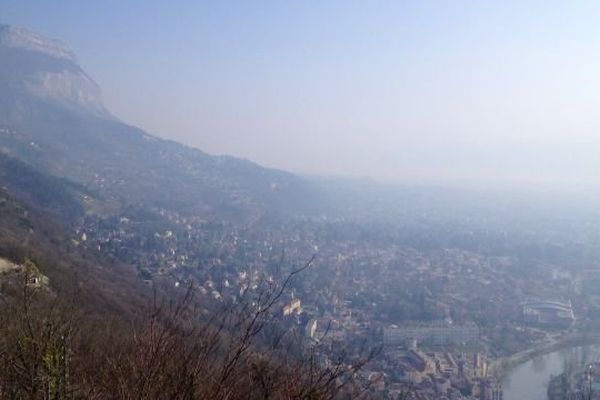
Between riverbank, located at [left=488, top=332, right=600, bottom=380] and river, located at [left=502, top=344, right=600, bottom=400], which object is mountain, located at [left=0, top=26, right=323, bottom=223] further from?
river, located at [left=502, top=344, right=600, bottom=400]

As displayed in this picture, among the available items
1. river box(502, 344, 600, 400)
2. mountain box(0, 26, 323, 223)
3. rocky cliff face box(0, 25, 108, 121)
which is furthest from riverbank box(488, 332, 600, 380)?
rocky cliff face box(0, 25, 108, 121)

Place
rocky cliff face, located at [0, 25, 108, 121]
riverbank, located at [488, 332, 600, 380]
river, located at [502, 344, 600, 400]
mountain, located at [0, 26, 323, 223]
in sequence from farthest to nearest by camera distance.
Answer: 1. rocky cliff face, located at [0, 25, 108, 121]
2. mountain, located at [0, 26, 323, 223]
3. riverbank, located at [488, 332, 600, 380]
4. river, located at [502, 344, 600, 400]

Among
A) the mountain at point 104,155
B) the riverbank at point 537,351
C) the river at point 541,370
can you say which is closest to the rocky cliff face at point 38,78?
the mountain at point 104,155

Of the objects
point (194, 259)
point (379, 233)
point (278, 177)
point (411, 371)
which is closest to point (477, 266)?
point (379, 233)

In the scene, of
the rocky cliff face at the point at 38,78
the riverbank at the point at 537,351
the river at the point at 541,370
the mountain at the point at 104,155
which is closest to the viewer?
the river at the point at 541,370

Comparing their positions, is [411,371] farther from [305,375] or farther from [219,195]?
[219,195]

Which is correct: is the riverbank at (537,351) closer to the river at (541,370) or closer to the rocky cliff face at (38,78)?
the river at (541,370)

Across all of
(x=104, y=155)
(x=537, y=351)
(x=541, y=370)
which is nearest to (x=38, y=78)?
(x=104, y=155)
